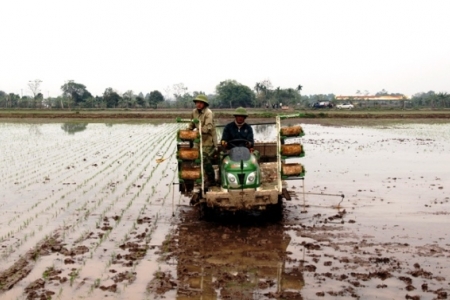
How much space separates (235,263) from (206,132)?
3.03 metres

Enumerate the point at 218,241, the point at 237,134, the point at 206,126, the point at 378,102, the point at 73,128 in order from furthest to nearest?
the point at 378,102
the point at 73,128
the point at 206,126
the point at 237,134
the point at 218,241

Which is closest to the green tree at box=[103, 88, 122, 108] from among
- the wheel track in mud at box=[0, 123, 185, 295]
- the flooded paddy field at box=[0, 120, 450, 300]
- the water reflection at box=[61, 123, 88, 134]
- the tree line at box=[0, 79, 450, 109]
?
the tree line at box=[0, 79, 450, 109]

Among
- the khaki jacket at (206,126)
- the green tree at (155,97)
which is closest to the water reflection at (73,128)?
the khaki jacket at (206,126)

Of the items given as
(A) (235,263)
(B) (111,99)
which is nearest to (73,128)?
(A) (235,263)

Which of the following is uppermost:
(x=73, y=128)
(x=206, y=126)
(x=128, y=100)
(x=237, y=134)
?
(x=128, y=100)

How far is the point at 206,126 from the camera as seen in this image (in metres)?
8.77

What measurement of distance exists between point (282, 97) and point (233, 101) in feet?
25.7

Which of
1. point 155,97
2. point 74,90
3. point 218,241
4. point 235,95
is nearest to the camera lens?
point 218,241

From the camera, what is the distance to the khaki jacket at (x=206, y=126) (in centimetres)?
880

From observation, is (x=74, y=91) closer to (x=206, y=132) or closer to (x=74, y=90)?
(x=74, y=90)

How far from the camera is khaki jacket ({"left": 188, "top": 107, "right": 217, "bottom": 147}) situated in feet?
28.9

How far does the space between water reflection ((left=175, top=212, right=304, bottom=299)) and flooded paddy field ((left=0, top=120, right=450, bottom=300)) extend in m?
0.01

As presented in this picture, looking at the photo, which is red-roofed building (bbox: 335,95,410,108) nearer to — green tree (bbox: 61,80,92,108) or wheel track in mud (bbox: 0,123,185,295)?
green tree (bbox: 61,80,92,108)

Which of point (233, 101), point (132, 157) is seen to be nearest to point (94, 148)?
point (132, 157)
